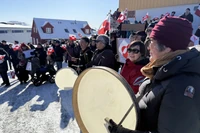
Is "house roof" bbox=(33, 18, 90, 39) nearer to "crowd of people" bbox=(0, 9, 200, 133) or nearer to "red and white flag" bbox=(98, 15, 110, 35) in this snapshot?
"red and white flag" bbox=(98, 15, 110, 35)

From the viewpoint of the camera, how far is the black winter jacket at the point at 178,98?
88 centimetres

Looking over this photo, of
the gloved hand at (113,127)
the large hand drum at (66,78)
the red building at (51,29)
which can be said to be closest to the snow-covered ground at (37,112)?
the large hand drum at (66,78)

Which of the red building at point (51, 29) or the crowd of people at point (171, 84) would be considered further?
the red building at point (51, 29)

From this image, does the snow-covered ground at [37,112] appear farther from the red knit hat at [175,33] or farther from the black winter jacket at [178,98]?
the red knit hat at [175,33]

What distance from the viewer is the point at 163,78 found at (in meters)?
1.02

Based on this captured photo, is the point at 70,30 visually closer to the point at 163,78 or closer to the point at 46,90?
the point at 46,90

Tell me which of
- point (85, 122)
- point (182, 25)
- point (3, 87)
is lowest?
point (3, 87)

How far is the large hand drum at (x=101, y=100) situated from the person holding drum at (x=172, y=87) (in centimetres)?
11

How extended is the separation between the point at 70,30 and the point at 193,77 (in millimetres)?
36450

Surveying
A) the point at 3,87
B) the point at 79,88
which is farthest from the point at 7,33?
the point at 79,88

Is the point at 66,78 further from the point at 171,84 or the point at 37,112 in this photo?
the point at 171,84

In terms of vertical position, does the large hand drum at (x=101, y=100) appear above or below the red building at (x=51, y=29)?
below

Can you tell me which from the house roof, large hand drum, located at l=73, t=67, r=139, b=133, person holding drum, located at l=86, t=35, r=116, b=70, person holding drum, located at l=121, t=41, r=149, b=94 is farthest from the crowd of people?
the house roof

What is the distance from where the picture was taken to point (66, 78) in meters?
4.38
